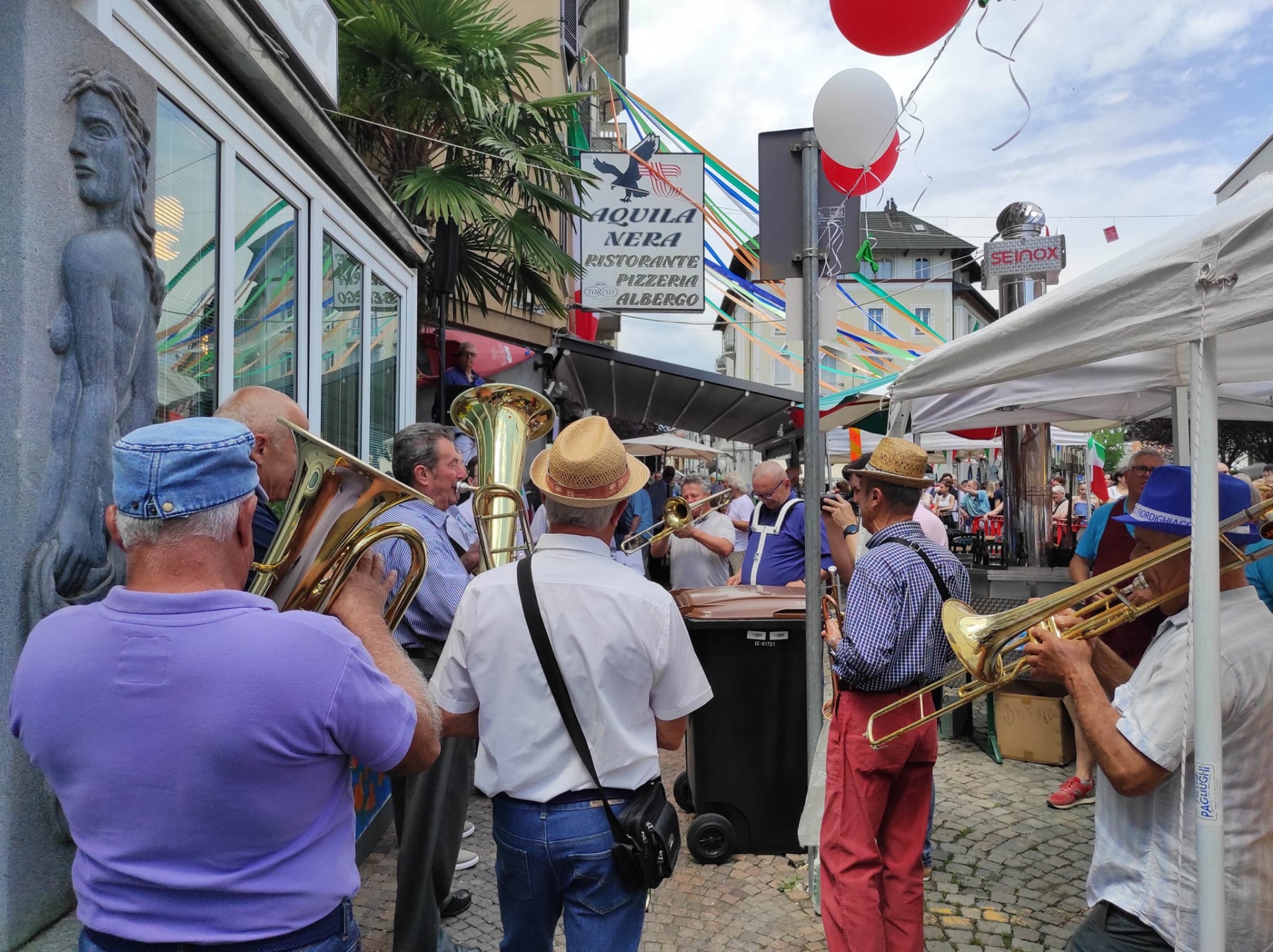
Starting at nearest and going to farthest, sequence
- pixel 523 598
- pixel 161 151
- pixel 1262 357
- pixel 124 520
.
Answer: pixel 124 520 → pixel 523 598 → pixel 161 151 → pixel 1262 357

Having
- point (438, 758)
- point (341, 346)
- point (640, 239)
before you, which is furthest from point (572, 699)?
point (640, 239)

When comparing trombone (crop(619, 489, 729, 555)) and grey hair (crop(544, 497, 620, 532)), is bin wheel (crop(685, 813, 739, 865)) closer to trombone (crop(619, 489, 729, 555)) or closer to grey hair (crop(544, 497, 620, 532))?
trombone (crop(619, 489, 729, 555))

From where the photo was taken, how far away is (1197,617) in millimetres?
1802

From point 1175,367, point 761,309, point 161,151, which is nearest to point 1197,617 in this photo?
point 1175,367

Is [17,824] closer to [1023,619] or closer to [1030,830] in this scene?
[1023,619]

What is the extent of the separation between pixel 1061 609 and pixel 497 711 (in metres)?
1.43

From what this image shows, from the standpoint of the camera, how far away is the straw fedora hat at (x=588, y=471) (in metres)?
2.19

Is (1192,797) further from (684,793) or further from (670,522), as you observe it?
(670,522)

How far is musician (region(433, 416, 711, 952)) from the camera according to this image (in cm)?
207

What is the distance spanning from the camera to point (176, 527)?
136 cm

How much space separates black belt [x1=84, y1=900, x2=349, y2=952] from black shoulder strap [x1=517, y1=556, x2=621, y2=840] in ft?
2.31

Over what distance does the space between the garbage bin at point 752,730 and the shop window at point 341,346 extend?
220 centimetres

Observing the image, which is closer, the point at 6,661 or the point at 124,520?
the point at 124,520

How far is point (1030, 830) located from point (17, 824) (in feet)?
14.6
